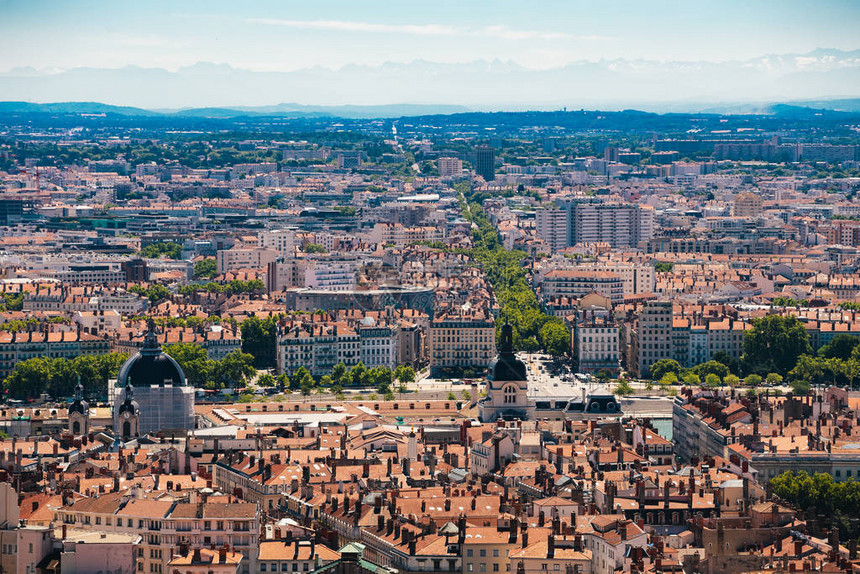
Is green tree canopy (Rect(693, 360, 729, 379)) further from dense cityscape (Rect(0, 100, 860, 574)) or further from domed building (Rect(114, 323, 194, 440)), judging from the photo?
domed building (Rect(114, 323, 194, 440))

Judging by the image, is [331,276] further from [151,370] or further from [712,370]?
[151,370]

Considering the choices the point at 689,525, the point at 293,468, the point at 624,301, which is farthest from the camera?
the point at 624,301

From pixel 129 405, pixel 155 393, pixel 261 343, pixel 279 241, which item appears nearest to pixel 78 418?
pixel 129 405

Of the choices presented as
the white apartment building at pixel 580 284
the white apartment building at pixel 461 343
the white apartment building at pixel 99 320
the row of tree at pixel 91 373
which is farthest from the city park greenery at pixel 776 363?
the white apartment building at pixel 99 320

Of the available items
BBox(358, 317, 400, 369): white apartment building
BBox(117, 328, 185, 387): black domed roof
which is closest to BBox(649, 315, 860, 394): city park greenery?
BBox(358, 317, 400, 369): white apartment building

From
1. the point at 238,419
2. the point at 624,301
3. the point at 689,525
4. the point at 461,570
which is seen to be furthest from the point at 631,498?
the point at 624,301

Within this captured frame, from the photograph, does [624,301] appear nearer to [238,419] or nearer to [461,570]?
[238,419]

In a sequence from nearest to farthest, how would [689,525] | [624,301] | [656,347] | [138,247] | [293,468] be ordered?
[689,525], [293,468], [656,347], [624,301], [138,247]
